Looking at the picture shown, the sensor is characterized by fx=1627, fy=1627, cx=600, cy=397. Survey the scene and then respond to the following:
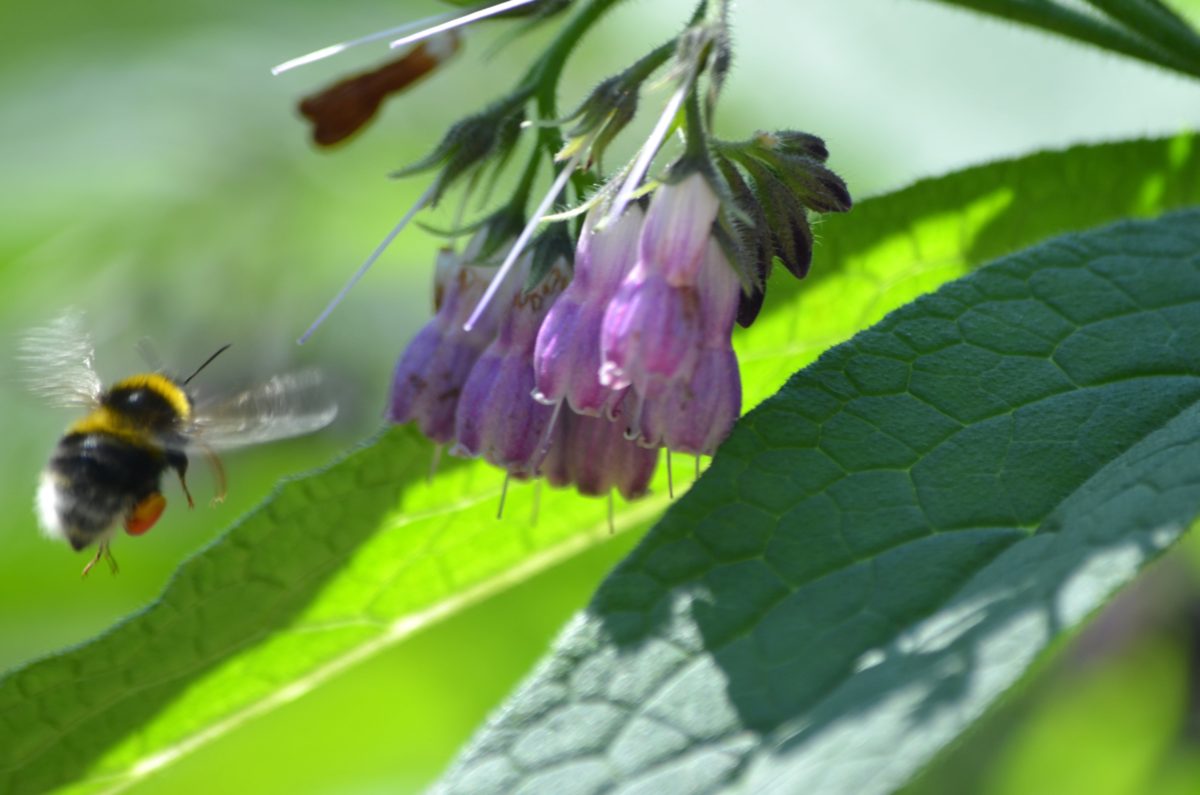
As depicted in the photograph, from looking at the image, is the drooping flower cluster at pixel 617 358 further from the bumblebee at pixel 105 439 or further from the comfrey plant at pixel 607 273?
the bumblebee at pixel 105 439

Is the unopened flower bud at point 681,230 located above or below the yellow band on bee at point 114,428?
above

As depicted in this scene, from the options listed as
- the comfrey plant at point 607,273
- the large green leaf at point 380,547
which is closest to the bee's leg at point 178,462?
the large green leaf at point 380,547

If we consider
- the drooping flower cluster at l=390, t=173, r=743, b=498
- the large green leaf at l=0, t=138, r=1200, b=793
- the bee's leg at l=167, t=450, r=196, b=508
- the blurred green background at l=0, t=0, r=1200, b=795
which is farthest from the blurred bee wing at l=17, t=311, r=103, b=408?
the drooping flower cluster at l=390, t=173, r=743, b=498

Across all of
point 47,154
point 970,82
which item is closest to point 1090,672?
point 970,82

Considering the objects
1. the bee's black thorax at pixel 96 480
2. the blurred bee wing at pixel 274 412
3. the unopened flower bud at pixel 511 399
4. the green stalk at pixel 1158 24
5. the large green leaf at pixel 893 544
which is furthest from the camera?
the bee's black thorax at pixel 96 480

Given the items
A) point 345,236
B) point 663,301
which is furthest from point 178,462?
point 345,236

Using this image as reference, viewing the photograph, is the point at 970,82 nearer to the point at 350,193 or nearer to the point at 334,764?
the point at 350,193

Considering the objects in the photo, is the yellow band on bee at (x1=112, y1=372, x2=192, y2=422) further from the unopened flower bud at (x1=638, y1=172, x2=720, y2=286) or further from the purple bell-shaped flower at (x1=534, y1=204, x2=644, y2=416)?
the unopened flower bud at (x1=638, y1=172, x2=720, y2=286)

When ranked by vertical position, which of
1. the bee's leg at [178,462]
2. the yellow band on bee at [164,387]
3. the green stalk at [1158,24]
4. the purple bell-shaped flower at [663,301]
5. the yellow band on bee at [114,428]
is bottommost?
the bee's leg at [178,462]
